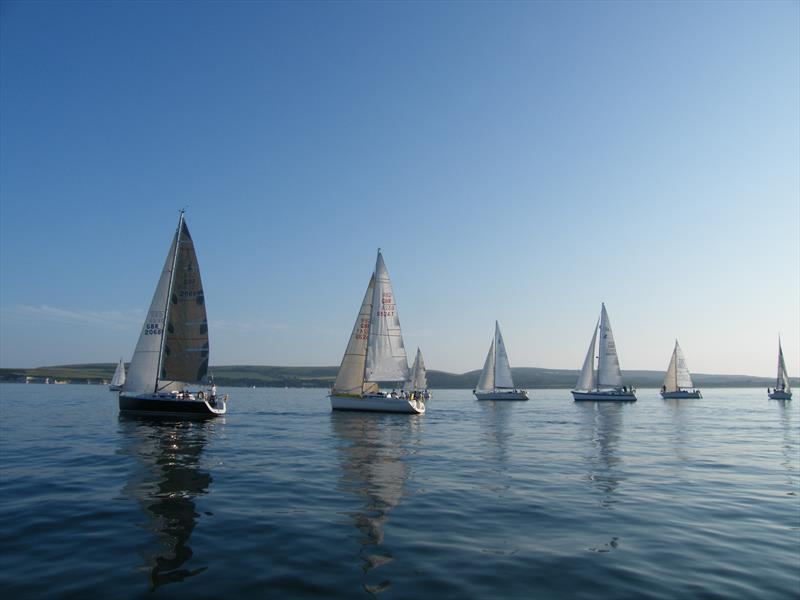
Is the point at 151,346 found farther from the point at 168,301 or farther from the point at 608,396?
the point at 608,396

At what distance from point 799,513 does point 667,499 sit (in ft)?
10.9

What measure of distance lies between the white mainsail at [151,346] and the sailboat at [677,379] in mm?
105508

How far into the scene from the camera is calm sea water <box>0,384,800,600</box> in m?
9.02

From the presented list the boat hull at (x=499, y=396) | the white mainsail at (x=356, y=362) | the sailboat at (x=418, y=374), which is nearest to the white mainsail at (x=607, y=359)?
the boat hull at (x=499, y=396)

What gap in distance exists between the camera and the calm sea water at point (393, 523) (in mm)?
9016

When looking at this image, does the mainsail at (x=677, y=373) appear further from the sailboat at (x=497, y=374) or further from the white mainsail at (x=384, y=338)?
the white mainsail at (x=384, y=338)

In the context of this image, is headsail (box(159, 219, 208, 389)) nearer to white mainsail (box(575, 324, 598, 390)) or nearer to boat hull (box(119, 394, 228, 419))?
boat hull (box(119, 394, 228, 419))

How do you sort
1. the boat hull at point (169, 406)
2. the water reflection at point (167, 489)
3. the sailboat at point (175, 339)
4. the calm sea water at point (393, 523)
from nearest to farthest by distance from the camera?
the calm sea water at point (393, 523) → the water reflection at point (167, 489) → the boat hull at point (169, 406) → the sailboat at point (175, 339)

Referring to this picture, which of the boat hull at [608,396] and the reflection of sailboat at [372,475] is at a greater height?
the reflection of sailboat at [372,475]

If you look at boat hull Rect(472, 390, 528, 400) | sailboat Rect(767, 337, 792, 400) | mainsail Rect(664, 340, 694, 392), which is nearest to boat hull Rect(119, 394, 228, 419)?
boat hull Rect(472, 390, 528, 400)

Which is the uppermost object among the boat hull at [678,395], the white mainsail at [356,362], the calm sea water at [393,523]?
the white mainsail at [356,362]

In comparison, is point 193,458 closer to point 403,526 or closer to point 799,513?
point 403,526

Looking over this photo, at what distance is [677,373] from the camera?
116 meters

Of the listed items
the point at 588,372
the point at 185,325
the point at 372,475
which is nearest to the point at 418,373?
the point at 588,372
